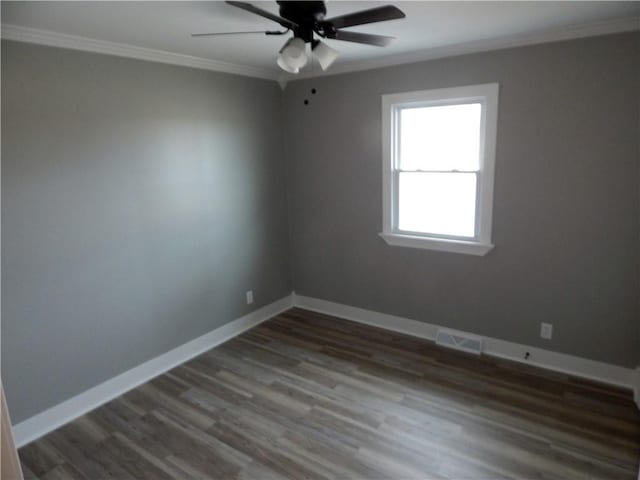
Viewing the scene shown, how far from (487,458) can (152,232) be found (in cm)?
273

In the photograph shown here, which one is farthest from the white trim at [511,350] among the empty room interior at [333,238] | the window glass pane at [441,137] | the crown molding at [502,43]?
the crown molding at [502,43]

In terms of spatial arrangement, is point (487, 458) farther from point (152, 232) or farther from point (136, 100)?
point (136, 100)

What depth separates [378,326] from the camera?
4062 millimetres

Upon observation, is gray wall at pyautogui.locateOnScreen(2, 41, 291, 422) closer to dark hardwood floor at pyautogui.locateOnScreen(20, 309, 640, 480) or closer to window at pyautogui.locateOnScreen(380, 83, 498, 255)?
dark hardwood floor at pyautogui.locateOnScreen(20, 309, 640, 480)

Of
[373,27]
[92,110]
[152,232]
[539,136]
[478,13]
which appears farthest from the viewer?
[152,232]

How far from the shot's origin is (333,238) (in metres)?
4.19

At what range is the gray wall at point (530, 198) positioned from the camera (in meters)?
2.75

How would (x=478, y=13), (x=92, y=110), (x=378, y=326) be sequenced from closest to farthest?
(x=478, y=13) < (x=92, y=110) < (x=378, y=326)

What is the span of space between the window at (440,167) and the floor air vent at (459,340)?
0.74 m

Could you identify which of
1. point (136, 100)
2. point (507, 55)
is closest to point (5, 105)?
point (136, 100)

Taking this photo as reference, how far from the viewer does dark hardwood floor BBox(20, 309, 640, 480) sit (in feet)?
7.59

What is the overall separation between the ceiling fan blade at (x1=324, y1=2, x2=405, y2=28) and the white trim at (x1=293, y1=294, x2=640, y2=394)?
2697 millimetres

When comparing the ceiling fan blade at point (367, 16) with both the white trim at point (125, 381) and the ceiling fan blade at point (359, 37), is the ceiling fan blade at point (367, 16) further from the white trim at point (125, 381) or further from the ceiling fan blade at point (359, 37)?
the white trim at point (125, 381)

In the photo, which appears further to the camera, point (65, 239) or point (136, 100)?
point (136, 100)
